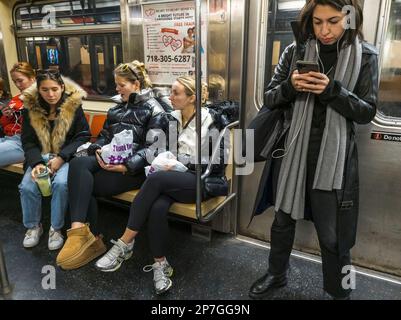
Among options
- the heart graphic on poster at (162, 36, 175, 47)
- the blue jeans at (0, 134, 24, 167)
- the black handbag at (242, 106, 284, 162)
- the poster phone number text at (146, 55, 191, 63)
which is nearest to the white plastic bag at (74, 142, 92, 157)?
the blue jeans at (0, 134, 24, 167)

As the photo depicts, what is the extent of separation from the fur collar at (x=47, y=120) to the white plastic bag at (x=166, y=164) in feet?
3.14

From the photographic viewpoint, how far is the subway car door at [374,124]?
1.99 meters

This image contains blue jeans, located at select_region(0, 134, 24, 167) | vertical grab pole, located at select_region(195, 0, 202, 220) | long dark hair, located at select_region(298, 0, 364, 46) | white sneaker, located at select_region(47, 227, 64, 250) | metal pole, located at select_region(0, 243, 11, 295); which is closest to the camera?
long dark hair, located at select_region(298, 0, 364, 46)

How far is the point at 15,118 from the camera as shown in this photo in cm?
316

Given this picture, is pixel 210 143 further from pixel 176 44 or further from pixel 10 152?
pixel 10 152

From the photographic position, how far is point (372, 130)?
2.12 m

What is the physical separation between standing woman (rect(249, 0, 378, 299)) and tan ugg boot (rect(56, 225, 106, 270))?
4.23ft

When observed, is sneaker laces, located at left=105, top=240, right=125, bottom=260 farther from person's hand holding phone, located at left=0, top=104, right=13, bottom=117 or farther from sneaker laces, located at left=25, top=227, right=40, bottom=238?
person's hand holding phone, located at left=0, top=104, right=13, bottom=117

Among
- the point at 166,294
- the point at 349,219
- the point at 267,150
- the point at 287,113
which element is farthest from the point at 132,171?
the point at 349,219

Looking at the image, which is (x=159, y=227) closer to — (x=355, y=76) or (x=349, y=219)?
(x=349, y=219)

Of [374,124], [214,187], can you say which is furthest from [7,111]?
[374,124]

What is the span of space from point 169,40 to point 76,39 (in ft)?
4.19

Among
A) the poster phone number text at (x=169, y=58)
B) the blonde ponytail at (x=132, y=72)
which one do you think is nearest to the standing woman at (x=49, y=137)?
the blonde ponytail at (x=132, y=72)

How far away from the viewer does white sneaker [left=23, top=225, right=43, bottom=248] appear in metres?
2.67
